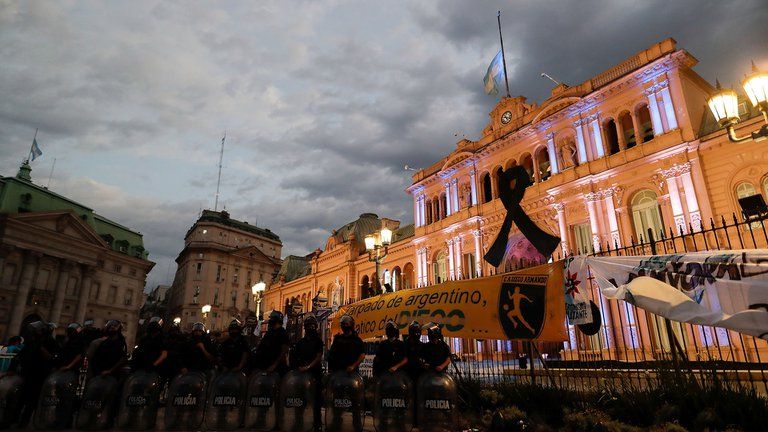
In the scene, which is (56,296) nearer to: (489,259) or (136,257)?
(136,257)

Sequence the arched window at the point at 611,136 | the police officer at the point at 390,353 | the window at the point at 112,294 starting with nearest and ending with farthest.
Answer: the police officer at the point at 390,353
the arched window at the point at 611,136
the window at the point at 112,294

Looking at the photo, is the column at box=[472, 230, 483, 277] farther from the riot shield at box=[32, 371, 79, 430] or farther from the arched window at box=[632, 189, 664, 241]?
the riot shield at box=[32, 371, 79, 430]

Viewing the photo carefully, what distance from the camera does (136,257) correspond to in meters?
54.3

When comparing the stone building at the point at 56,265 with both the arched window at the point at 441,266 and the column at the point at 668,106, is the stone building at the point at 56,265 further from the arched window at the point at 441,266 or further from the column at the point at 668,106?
the column at the point at 668,106

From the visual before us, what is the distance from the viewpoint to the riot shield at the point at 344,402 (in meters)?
6.38

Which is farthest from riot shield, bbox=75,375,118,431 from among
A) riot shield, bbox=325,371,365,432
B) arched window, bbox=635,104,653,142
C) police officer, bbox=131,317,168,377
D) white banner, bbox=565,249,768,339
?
arched window, bbox=635,104,653,142

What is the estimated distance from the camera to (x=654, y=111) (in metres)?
19.6

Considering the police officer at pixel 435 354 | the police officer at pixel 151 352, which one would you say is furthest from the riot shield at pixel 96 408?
the police officer at pixel 435 354

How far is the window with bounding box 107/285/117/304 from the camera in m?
49.0

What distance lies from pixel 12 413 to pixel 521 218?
1079 cm

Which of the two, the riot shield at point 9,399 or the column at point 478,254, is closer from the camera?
the riot shield at point 9,399

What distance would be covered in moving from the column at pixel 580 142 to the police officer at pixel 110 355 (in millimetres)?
21520

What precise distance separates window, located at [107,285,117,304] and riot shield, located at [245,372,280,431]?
5204 cm

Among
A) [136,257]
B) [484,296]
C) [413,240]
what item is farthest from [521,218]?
[136,257]
